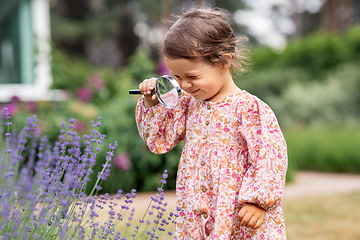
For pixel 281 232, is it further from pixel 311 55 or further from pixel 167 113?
pixel 311 55

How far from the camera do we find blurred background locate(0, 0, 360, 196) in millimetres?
5086

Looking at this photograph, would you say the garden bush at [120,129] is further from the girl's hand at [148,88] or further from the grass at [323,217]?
the girl's hand at [148,88]

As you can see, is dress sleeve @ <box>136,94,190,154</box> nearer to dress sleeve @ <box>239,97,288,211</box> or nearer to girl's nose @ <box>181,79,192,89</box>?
girl's nose @ <box>181,79,192,89</box>

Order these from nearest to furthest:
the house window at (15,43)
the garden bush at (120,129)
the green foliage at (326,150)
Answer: the garden bush at (120,129) → the green foliage at (326,150) → the house window at (15,43)

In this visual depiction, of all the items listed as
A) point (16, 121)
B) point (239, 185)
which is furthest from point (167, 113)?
point (16, 121)

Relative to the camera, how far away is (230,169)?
5.87 feet

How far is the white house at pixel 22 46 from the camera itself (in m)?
→ 7.14

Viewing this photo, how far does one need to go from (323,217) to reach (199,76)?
279cm

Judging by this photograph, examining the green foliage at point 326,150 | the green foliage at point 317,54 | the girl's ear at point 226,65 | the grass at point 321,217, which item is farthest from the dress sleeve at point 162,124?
the green foliage at point 317,54

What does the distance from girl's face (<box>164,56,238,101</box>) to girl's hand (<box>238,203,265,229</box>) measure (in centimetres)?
54

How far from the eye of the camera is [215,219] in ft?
5.68

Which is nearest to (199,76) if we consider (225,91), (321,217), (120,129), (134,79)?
(225,91)

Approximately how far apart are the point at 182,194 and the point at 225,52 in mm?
702

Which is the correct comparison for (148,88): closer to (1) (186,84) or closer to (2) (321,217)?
(1) (186,84)
